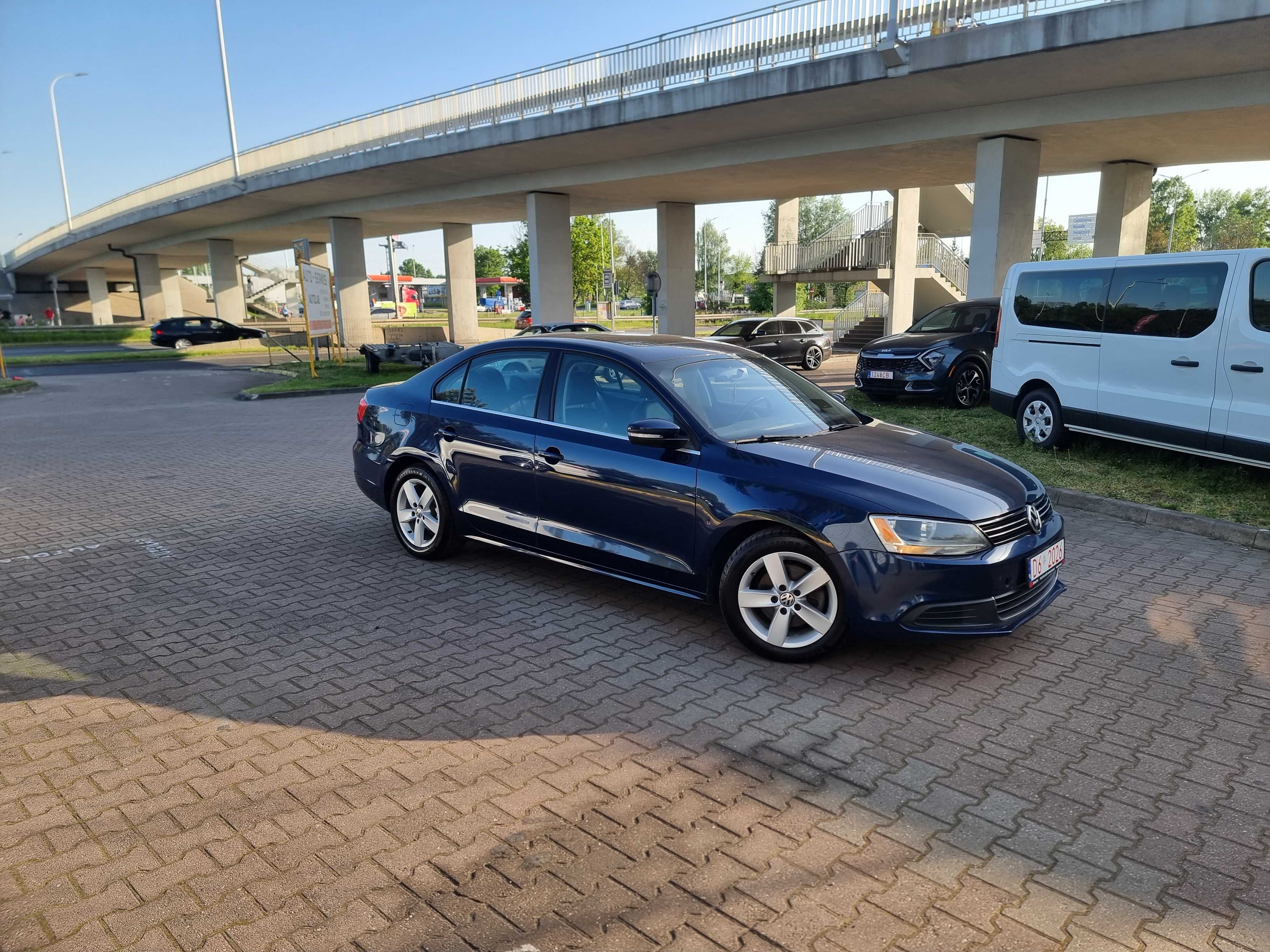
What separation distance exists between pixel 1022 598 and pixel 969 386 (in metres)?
9.50

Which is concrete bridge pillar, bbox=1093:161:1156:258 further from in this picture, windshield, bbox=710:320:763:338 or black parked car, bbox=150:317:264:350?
black parked car, bbox=150:317:264:350

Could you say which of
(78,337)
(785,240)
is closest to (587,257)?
(785,240)

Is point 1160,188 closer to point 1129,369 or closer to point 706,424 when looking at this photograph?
point 1129,369

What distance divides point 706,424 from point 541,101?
18.4m

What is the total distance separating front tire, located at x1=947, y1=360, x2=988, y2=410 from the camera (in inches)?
506

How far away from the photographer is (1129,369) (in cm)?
809

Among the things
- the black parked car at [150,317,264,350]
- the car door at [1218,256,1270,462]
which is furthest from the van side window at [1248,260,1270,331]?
the black parked car at [150,317,264,350]

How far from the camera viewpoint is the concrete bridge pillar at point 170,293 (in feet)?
187

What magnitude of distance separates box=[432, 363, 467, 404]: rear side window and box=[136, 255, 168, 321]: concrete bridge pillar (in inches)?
2275

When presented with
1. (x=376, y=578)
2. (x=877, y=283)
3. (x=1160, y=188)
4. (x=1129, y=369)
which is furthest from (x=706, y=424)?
(x=1160, y=188)

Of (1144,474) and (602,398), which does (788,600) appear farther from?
(1144,474)

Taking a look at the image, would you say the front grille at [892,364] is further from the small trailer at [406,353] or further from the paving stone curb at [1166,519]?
the small trailer at [406,353]

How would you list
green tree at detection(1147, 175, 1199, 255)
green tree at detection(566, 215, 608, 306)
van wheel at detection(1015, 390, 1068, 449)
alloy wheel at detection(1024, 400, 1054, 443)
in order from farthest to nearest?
green tree at detection(1147, 175, 1199, 255) < green tree at detection(566, 215, 608, 306) < alloy wheel at detection(1024, 400, 1054, 443) < van wheel at detection(1015, 390, 1068, 449)

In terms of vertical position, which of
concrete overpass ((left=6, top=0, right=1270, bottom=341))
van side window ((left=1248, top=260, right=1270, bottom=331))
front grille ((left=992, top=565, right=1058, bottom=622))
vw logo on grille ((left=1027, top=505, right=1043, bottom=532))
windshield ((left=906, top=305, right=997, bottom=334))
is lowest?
Result: front grille ((left=992, top=565, right=1058, bottom=622))
